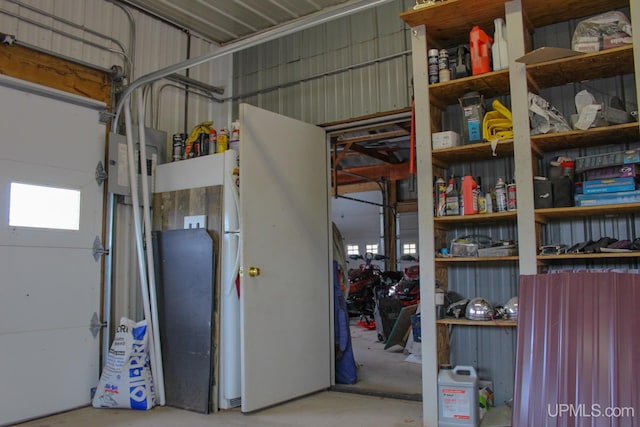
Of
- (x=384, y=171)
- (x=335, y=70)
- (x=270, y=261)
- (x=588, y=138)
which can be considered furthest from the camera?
(x=384, y=171)

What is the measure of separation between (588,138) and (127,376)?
133 inches

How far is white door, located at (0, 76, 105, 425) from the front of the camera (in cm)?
338

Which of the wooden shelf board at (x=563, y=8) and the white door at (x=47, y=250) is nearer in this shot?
the wooden shelf board at (x=563, y=8)

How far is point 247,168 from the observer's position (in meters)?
3.62

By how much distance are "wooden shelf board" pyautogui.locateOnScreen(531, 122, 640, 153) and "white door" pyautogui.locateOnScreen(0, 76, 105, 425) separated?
3169mm

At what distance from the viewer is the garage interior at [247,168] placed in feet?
10.4

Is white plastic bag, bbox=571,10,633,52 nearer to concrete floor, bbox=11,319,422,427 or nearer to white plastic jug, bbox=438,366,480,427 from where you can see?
white plastic jug, bbox=438,366,480,427

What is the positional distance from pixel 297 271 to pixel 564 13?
249 cm

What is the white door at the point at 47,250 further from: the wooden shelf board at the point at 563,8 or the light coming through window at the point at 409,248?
the light coming through window at the point at 409,248

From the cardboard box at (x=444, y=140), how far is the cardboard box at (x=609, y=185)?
793 mm

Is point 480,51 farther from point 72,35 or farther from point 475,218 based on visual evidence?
point 72,35

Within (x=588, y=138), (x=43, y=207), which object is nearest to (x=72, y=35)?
(x=43, y=207)

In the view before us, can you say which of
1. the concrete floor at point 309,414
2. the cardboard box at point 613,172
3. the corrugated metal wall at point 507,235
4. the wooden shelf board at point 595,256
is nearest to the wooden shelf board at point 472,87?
the corrugated metal wall at point 507,235

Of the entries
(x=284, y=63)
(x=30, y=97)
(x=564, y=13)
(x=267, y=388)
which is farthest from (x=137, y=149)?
(x=564, y=13)
